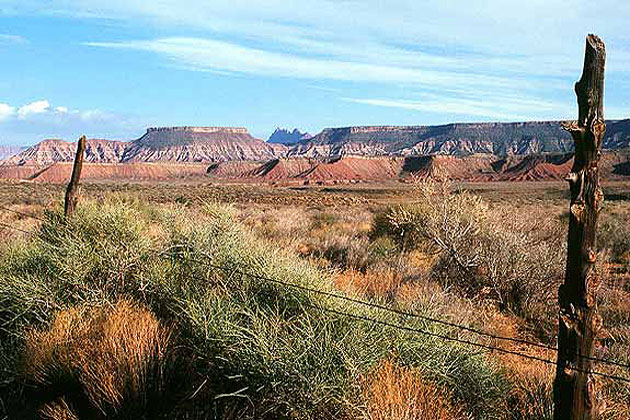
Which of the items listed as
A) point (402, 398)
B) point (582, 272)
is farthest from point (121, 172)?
point (582, 272)

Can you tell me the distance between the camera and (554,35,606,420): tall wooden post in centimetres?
343

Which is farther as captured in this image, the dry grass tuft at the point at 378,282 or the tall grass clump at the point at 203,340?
the dry grass tuft at the point at 378,282

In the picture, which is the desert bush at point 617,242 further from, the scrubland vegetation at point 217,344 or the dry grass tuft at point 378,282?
the scrubland vegetation at point 217,344

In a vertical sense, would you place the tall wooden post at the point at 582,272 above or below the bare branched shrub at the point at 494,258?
above

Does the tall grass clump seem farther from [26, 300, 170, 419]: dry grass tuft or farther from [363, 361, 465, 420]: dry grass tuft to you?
[363, 361, 465, 420]: dry grass tuft

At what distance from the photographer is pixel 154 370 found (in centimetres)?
496

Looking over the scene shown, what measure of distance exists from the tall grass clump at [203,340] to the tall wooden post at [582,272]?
129 cm

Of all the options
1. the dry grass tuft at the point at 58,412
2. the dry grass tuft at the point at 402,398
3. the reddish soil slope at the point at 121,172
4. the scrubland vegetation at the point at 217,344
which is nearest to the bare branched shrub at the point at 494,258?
the scrubland vegetation at the point at 217,344

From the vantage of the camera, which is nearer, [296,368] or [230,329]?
[296,368]

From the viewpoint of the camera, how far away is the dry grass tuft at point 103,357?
4742mm

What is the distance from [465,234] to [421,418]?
24.5 feet

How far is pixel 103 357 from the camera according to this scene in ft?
15.9

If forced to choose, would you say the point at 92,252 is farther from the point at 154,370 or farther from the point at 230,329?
the point at 230,329

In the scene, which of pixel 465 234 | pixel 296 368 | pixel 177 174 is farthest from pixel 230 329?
pixel 177 174
